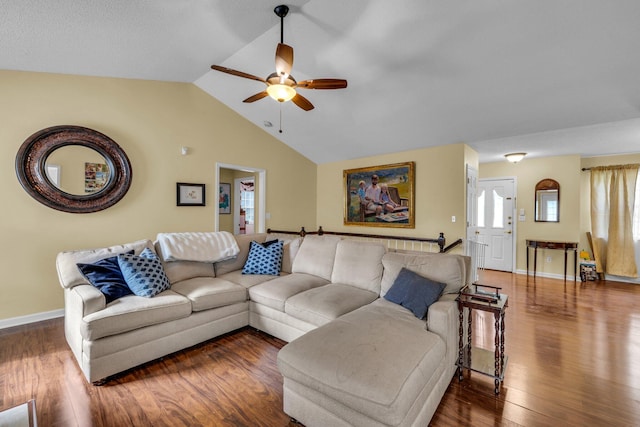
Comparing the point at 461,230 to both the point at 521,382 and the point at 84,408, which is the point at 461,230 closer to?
the point at 521,382

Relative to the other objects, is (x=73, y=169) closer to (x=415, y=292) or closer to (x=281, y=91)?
(x=281, y=91)

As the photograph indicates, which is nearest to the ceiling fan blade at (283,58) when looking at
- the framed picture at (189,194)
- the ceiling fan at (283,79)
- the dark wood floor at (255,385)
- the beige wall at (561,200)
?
the ceiling fan at (283,79)

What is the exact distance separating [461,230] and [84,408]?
4.67 metres

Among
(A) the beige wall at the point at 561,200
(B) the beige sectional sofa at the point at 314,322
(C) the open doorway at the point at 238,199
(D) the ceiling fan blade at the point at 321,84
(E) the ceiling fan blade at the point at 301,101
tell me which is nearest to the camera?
(B) the beige sectional sofa at the point at 314,322

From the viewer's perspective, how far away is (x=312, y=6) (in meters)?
2.53

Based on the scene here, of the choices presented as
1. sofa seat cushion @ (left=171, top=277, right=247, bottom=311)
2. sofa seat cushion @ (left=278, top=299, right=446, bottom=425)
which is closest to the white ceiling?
sofa seat cushion @ (left=171, top=277, right=247, bottom=311)

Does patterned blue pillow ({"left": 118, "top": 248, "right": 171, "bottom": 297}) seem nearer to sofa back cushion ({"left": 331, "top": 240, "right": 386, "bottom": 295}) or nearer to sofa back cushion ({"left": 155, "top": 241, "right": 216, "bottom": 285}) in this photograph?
sofa back cushion ({"left": 155, "top": 241, "right": 216, "bottom": 285})

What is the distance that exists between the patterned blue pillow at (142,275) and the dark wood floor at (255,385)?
24.4 inches

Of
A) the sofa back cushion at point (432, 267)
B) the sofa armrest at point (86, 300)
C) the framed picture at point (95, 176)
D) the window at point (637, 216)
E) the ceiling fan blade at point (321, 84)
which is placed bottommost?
the sofa armrest at point (86, 300)

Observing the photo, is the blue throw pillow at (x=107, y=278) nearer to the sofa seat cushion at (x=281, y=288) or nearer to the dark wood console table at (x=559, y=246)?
the sofa seat cushion at (x=281, y=288)

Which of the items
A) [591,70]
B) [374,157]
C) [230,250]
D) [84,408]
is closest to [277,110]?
[374,157]

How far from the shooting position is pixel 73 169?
3.35 metres

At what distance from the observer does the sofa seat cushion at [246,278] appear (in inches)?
121

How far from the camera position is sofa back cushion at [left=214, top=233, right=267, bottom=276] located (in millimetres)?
3426
